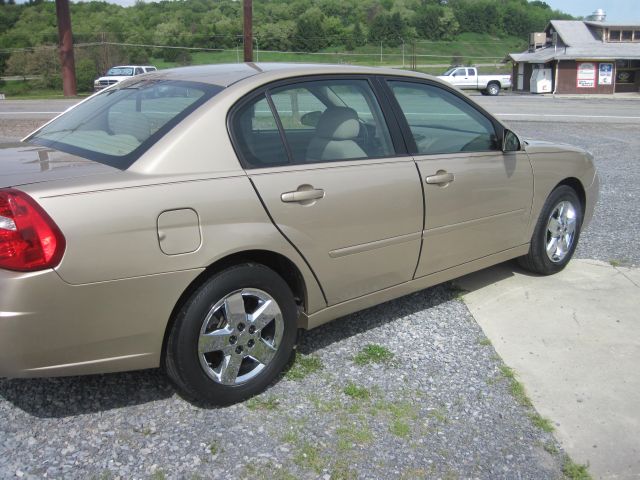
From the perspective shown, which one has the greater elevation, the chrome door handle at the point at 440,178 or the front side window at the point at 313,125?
the front side window at the point at 313,125

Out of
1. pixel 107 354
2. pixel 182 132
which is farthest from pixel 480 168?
pixel 107 354

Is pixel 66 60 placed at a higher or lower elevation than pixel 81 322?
higher

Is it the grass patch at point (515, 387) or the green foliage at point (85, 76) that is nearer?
the grass patch at point (515, 387)

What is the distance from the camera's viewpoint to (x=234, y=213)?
2.92 m

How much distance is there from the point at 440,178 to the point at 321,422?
64.6 inches

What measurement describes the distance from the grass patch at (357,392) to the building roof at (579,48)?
155 feet

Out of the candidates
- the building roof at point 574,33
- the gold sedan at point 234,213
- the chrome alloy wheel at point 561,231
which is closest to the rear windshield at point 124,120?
the gold sedan at point 234,213

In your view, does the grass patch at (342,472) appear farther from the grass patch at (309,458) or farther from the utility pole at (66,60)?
the utility pole at (66,60)

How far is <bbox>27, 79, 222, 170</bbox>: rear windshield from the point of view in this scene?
3031 millimetres

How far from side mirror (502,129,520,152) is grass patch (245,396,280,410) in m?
2.29

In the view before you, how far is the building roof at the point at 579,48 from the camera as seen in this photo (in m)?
46.2

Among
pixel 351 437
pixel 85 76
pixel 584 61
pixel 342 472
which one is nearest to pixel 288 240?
pixel 351 437

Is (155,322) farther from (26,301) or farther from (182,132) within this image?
(182,132)

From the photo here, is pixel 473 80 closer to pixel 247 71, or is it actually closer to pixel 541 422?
pixel 247 71
